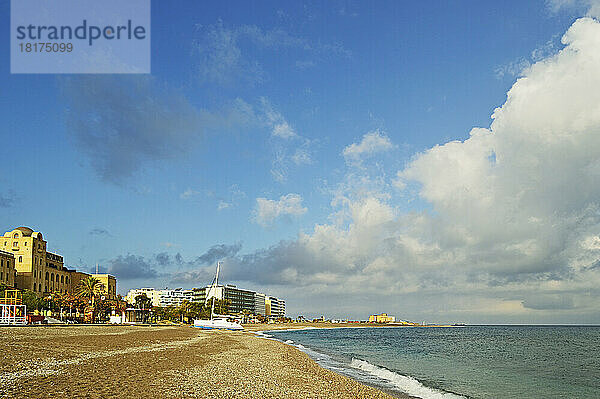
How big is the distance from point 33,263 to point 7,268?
11457 millimetres

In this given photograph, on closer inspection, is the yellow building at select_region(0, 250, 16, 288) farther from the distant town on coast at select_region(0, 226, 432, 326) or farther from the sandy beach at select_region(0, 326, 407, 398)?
the sandy beach at select_region(0, 326, 407, 398)

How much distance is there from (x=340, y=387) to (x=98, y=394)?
1223 centimetres

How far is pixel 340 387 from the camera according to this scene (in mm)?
24078

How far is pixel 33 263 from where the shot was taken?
11906cm

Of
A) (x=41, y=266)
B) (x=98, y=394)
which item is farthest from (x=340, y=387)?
(x=41, y=266)

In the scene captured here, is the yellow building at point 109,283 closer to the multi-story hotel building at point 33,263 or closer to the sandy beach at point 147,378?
the multi-story hotel building at point 33,263

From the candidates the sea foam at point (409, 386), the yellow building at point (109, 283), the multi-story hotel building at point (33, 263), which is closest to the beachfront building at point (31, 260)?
the multi-story hotel building at point (33, 263)

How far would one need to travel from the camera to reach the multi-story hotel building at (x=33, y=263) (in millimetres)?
116625

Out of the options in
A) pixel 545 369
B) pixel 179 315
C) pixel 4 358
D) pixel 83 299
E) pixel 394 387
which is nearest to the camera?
pixel 4 358

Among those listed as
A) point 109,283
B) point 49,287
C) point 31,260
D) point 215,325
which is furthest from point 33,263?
point 215,325

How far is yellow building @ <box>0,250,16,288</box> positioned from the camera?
346ft

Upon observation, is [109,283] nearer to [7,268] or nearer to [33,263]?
[33,263]

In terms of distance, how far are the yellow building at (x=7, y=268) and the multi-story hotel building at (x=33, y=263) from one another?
381 cm

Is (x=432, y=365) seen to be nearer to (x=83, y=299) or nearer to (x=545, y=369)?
(x=545, y=369)
